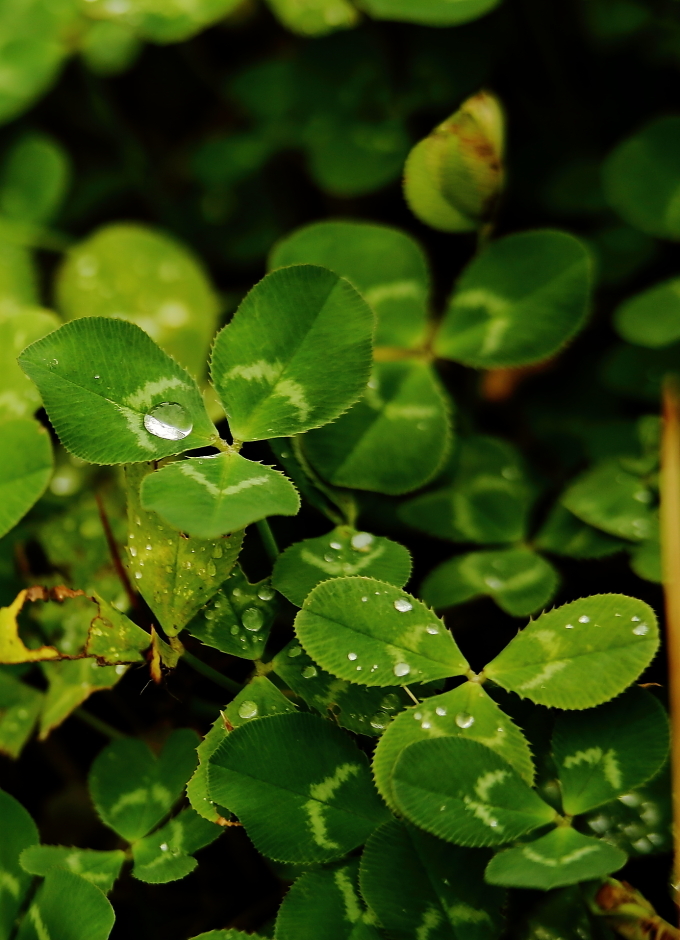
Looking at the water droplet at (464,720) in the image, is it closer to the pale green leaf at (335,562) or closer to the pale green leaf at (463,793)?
the pale green leaf at (463,793)

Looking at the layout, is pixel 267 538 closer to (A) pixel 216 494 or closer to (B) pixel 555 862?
(A) pixel 216 494

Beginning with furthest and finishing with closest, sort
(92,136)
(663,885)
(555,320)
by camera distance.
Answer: (92,136)
(555,320)
(663,885)

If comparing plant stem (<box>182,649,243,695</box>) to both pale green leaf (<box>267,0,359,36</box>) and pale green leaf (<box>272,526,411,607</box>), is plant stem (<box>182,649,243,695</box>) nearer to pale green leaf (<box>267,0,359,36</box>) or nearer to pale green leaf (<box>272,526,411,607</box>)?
pale green leaf (<box>272,526,411,607</box>)

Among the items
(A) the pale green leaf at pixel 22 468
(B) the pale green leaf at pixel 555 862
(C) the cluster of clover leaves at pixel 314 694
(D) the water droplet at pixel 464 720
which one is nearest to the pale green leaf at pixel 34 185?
(A) the pale green leaf at pixel 22 468

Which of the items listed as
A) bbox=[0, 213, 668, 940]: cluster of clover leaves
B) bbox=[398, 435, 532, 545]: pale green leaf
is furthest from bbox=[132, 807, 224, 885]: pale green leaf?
bbox=[398, 435, 532, 545]: pale green leaf

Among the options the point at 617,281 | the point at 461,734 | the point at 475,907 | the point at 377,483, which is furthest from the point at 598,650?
the point at 617,281

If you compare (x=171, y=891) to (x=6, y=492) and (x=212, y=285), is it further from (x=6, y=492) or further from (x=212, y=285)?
(x=212, y=285)
